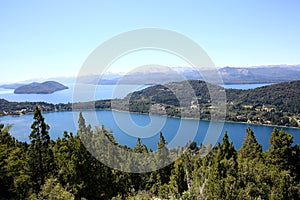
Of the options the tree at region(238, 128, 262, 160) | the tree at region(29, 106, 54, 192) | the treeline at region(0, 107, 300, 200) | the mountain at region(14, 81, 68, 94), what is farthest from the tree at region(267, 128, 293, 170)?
the mountain at region(14, 81, 68, 94)

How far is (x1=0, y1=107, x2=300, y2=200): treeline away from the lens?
7.75 meters

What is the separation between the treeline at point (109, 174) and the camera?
7.75 meters

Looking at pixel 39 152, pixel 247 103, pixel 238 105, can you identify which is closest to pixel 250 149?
pixel 39 152

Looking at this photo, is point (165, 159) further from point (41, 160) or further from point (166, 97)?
point (166, 97)

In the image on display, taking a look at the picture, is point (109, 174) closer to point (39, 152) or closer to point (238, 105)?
point (39, 152)

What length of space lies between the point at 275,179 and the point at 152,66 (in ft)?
23.3

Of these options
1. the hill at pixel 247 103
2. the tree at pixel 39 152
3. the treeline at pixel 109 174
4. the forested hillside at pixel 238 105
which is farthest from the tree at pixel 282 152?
the forested hillside at pixel 238 105

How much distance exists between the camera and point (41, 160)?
12586 mm

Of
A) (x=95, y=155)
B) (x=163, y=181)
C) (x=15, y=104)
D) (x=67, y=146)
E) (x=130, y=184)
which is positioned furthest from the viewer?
(x=15, y=104)

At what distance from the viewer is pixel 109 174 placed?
1538cm

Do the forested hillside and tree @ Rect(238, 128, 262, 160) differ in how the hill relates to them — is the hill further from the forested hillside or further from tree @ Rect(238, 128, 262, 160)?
tree @ Rect(238, 128, 262, 160)

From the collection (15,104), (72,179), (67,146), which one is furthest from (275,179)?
(15,104)

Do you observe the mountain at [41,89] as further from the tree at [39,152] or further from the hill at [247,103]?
the tree at [39,152]

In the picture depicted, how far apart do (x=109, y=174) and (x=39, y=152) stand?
4.51 meters
